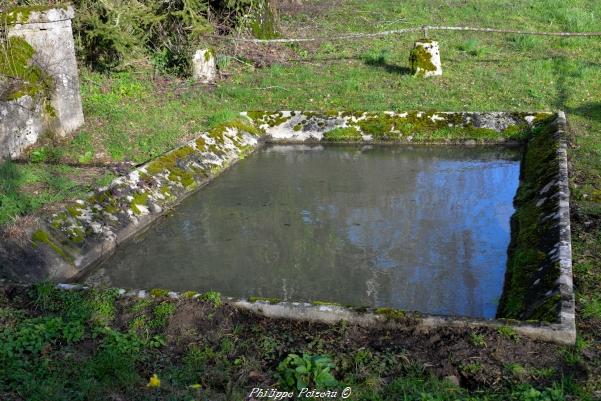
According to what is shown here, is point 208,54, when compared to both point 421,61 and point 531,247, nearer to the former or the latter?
point 421,61

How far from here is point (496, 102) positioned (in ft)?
42.7

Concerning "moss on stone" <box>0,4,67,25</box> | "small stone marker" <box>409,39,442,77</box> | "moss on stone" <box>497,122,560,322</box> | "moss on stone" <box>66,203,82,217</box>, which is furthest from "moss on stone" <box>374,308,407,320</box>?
"small stone marker" <box>409,39,442,77</box>

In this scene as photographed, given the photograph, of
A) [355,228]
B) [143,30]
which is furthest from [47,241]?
[143,30]

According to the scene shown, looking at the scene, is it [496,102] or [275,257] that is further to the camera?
[496,102]

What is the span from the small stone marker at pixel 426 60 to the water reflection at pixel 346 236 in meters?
4.58

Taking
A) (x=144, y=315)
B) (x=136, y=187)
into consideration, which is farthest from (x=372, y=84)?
(x=144, y=315)

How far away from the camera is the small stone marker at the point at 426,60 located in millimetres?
14617

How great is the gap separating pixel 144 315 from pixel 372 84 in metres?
9.80

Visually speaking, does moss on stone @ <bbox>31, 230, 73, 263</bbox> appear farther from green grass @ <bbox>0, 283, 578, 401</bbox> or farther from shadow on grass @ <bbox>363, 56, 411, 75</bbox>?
shadow on grass @ <bbox>363, 56, 411, 75</bbox>

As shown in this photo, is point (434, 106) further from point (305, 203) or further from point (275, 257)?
point (275, 257)

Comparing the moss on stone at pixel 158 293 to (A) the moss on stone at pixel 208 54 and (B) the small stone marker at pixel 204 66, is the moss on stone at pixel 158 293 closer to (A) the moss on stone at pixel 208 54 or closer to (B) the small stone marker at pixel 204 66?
(B) the small stone marker at pixel 204 66

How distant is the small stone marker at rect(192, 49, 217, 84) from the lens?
1452 cm

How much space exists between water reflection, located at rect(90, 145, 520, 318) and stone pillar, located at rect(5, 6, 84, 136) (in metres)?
2.84

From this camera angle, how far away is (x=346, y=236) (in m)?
7.76
